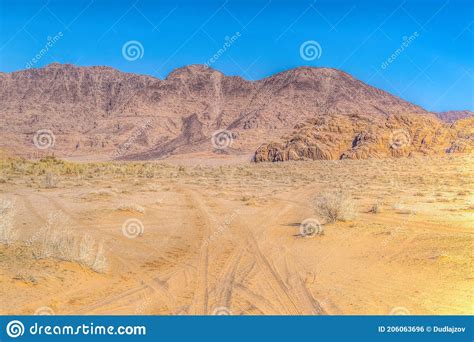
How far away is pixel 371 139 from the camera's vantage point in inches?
2058

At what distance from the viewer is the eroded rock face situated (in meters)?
51.2

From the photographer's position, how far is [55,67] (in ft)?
422

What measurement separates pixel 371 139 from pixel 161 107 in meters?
68.4

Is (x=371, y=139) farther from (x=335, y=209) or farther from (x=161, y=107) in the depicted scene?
(x=161, y=107)

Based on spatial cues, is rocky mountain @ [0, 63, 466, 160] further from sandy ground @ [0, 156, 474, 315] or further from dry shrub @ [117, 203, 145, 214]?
sandy ground @ [0, 156, 474, 315]

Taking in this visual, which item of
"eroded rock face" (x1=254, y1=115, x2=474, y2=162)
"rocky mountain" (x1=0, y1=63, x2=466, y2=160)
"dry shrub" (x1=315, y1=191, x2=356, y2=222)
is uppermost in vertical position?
"rocky mountain" (x1=0, y1=63, x2=466, y2=160)

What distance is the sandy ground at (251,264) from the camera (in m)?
6.40

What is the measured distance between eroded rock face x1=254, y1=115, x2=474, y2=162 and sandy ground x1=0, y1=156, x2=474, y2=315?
36.2 meters

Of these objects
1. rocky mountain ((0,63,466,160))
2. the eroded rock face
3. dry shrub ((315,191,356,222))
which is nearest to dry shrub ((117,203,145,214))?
dry shrub ((315,191,356,222))

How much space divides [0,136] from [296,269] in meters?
95.2

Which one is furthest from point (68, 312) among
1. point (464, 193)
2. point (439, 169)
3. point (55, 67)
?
point (55, 67)

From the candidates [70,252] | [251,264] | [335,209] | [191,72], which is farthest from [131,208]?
[191,72]

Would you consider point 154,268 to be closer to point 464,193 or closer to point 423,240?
point 423,240

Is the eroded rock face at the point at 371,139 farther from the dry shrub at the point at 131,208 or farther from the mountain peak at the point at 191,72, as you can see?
the mountain peak at the point at 191,72
